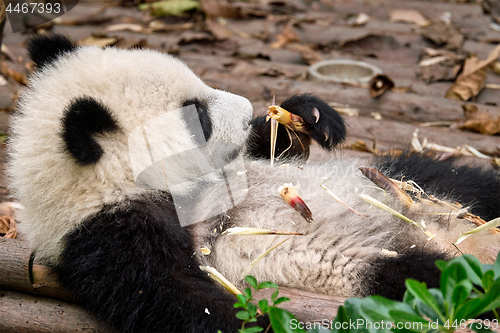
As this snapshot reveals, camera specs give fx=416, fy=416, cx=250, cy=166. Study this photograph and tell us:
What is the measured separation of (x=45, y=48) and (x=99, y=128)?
570 millimetres

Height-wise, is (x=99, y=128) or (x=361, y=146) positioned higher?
(x=99, y=128)

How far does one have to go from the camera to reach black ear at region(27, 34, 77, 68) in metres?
1.80

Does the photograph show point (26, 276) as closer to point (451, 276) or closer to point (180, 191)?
point (180, 191)

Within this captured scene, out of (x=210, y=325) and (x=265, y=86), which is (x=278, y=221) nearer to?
(x=210, y=325)

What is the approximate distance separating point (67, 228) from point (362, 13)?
452 cm

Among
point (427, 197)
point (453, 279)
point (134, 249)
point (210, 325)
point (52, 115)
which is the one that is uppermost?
point (52, 115)

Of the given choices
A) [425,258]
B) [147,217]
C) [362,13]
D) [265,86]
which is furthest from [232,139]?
[362,13]

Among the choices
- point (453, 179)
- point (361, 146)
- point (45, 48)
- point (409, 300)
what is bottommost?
point (361, 146)

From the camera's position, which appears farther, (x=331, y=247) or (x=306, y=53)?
(x=306, y=53)

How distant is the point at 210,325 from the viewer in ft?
4.66

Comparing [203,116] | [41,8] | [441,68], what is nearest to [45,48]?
[203,116]
